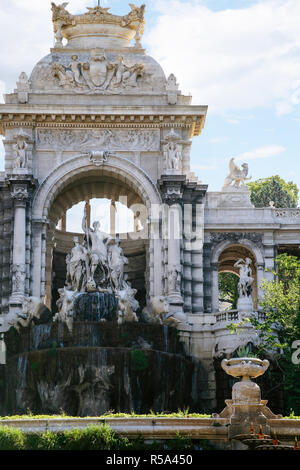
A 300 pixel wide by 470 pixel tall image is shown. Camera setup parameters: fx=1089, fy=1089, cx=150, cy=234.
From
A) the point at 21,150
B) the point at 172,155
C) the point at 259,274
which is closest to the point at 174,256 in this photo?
the point at 259,274

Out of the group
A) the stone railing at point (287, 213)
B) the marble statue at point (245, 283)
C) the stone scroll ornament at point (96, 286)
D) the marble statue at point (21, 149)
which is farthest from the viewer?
the stone railing at point (287, 213)

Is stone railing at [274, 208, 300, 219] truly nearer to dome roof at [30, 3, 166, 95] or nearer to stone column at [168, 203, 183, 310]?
stone column at [168, 203, 183, 310]

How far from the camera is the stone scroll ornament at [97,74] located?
6719 cm

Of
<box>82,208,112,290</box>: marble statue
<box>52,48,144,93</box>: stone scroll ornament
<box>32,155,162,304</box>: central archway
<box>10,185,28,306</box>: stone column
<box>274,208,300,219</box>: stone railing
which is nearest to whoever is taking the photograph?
<box>82,208,112,290</box>: marble statue

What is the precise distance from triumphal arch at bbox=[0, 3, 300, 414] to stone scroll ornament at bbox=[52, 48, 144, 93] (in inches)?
2.4

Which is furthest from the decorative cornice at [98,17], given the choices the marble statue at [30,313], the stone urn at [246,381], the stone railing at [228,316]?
the stone urn at [246,381]

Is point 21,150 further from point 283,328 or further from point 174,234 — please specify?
point 283,328

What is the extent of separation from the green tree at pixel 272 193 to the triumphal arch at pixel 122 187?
70.7ft

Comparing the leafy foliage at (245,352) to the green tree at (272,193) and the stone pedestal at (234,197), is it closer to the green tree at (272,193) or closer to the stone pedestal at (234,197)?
the stone pedestal at (234,197)

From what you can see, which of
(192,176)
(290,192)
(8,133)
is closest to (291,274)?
(192,176)

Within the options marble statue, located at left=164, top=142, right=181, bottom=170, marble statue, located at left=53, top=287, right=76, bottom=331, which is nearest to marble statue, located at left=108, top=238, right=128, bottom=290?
marble statue, located at left=53, top=287, right=76, bottom=331

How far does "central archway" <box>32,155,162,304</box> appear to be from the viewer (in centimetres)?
6419

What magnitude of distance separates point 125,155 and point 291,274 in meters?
12.5
